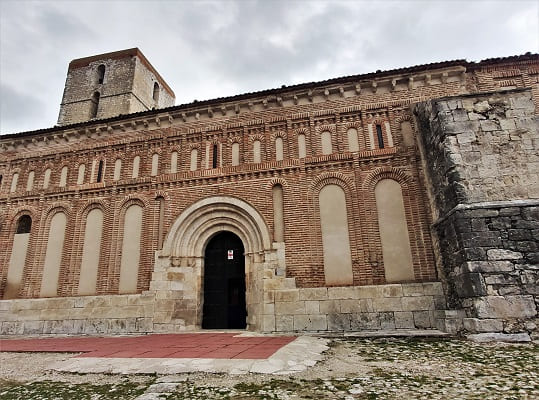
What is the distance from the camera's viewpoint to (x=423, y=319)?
841 centimetres

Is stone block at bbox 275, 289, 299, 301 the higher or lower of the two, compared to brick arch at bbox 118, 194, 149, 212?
lower

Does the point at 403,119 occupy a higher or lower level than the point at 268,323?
higher

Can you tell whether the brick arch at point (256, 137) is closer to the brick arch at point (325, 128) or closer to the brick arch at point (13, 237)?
the brick arch at point (325, 128)

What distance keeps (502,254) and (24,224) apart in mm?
14615

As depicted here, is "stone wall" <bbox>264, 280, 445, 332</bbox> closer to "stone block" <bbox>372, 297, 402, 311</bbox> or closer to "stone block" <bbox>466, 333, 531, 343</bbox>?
"stone block" <bbox>372, 297, 402, 311</bbox>

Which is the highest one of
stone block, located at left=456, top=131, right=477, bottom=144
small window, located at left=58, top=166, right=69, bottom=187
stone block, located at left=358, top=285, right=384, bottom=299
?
small window, located at left=58, top=166, right=69, bottom=187

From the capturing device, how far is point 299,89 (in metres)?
10.8

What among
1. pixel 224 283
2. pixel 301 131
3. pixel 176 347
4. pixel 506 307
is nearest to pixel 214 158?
pixel 301 131

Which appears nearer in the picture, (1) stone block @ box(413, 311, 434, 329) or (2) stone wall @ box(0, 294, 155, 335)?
(1) stone block @ box(413, 311, 434, 329)

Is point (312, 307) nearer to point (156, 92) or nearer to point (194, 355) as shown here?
point (194, 355)

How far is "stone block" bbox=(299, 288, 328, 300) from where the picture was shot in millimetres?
9002

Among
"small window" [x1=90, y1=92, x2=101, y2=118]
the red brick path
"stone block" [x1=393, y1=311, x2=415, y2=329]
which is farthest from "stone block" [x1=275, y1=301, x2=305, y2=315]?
"small window" [x1=90, y1=92, x2=101, y2=118]

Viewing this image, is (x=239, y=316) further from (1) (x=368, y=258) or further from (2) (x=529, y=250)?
(2) (x=529, y=250)

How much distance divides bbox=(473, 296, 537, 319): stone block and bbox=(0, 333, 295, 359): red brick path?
13.0ft
